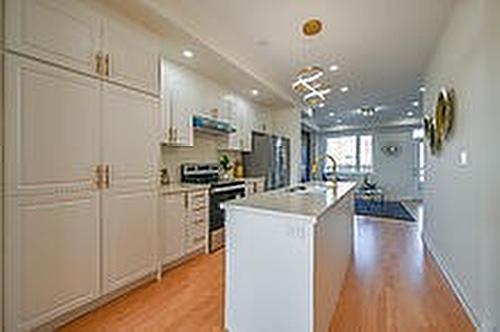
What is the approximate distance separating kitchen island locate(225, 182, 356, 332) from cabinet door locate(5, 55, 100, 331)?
46.3 inches

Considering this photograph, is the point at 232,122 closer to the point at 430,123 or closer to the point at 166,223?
the point at 166,223

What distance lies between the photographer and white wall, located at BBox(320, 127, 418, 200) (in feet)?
35.6

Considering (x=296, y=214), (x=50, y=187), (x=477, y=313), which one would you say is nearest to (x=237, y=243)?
(x=296, y=214)

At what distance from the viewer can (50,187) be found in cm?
214

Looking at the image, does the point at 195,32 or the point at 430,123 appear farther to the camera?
the point at 430,123

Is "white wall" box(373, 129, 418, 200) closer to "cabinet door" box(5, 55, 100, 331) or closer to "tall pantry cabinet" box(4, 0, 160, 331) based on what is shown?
"tall pantry cabinet" box(4, 0, 160, 331)

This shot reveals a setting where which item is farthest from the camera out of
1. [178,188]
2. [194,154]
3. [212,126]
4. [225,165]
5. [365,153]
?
[365,153]

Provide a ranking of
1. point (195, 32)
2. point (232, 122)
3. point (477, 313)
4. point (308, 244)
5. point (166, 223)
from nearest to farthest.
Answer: point (308, 244) < point (477, 313) < point (195, 32) < point (166, 223) < point (232, 122)

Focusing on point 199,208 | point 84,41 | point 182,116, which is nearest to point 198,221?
point 199,208

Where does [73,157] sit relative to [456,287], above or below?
above

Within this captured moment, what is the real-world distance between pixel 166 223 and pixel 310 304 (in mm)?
2238

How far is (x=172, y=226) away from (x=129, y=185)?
99cm

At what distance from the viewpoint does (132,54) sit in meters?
2.85

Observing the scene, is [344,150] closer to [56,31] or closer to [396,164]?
[396,164]
